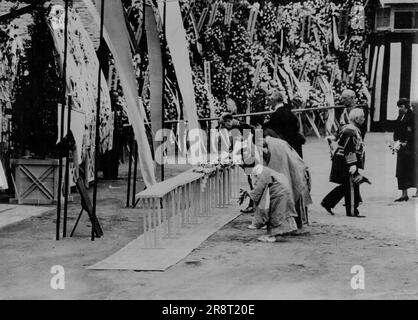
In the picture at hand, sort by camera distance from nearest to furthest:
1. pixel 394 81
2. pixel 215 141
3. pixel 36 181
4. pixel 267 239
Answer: pixel 267 239
pixel 394 81
pixel 215 141
pixel 36 181

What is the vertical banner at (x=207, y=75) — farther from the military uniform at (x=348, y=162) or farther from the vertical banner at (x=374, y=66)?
the vertical banner at (x=374, y=66)

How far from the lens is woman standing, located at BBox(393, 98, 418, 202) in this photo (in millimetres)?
8195

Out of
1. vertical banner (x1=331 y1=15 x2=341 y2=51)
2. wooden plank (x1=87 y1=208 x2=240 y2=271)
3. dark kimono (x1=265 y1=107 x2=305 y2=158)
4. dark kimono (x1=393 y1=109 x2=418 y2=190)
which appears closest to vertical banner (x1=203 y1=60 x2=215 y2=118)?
dark kimono (x1=265 y1=107 x2=305 y2=158)

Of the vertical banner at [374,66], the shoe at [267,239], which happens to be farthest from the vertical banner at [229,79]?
the shoe at [267,239]

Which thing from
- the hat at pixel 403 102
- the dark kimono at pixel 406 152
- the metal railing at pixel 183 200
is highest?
the hat at pixel 403 102

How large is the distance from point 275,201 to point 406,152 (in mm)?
2078

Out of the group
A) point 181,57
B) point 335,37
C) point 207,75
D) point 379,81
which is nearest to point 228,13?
point 207,75

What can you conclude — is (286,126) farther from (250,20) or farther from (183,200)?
(250,20)

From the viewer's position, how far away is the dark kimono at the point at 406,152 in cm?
823

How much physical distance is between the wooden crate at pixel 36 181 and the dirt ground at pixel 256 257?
546 millimetres

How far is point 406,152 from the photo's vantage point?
28.0 feet

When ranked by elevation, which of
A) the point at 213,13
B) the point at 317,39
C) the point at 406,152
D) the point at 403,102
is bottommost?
the point at 406,152
